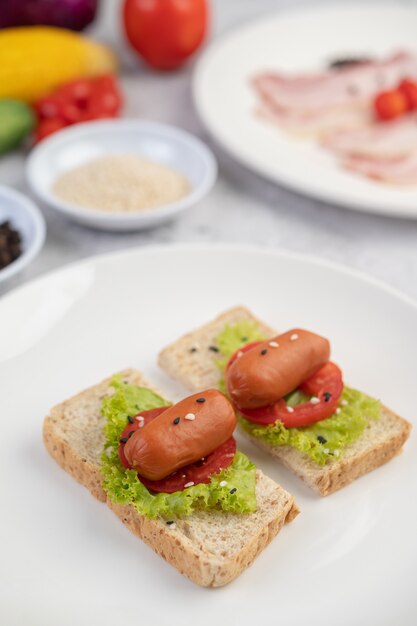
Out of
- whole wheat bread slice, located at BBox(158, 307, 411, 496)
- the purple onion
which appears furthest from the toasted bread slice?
the purple onion

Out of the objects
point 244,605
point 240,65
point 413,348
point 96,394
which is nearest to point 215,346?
point 96,394

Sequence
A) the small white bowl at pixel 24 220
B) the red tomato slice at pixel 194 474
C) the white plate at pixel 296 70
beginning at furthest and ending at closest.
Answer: the white plate at pixel 296 70
the small white bowl at pixel 24 220
the red tomato slice at pixel 194 474

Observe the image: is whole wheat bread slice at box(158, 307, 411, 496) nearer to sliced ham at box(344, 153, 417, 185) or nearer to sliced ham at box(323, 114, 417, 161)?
sliced ham at box(344, 153, 417, 185)

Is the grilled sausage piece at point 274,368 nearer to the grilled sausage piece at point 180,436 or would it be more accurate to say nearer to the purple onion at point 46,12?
the grilled sausage piece at point 180,436

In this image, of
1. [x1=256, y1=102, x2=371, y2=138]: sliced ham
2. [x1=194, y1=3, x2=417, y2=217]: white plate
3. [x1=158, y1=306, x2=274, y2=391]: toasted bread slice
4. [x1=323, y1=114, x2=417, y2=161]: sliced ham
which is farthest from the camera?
[x1=256, y1=102, x2=371, y2=138]: sliced ham

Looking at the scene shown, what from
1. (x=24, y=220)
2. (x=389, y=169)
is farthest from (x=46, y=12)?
(x=389, y=169)

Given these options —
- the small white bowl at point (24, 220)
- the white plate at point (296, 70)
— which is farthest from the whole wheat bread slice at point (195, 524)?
the white plate at point (296, 70)
